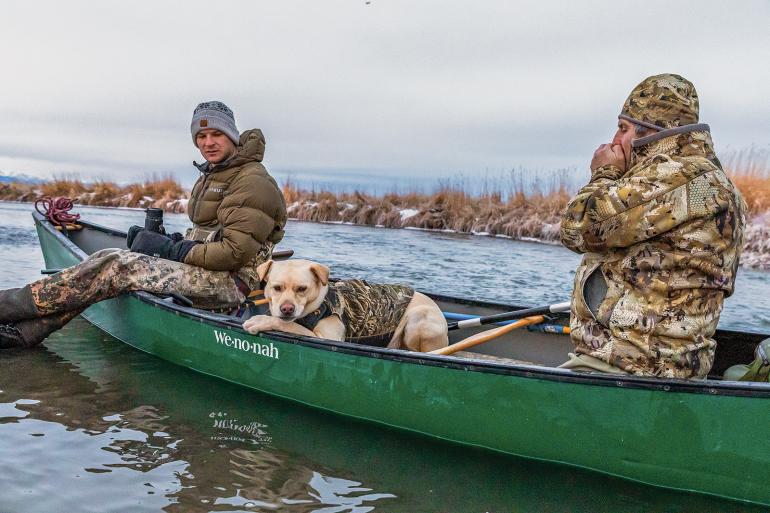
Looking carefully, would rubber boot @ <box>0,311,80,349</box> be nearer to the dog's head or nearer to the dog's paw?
the dog's paw

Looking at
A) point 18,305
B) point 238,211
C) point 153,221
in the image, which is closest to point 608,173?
point 238,211

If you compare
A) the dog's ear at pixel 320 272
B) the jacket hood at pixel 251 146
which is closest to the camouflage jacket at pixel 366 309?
the dog's ear at pixel 320 272

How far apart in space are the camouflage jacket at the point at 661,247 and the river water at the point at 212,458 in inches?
32.0

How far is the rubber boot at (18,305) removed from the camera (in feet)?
20.7

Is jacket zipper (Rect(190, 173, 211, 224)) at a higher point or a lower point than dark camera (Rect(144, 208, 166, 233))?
higher

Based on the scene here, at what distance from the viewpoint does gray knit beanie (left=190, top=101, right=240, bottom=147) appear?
6203mm

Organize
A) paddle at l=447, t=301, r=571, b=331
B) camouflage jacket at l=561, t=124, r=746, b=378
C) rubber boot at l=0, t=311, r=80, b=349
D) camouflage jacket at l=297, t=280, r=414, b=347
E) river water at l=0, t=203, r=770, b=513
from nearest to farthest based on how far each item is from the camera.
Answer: camouflage jacket at l=561, t=124, r=746, b=378, river water at l=0, t=203, r=770, b=513, camouflage jacket at l=297, t=280, r=414, b=347, paddle at l=447, t=301, r=571, b=331, rubber boot at l=0, t=311, r=80, b=349

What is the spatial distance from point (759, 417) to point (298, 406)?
120 inches

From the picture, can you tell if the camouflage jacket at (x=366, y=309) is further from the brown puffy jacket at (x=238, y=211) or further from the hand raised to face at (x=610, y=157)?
the hand raised to face at (x=610, y=157)

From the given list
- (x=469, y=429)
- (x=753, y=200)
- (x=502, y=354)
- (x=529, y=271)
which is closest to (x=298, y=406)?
(x=469, y=429)

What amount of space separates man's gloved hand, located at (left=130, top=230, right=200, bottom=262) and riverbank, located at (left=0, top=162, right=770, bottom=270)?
43.2ft

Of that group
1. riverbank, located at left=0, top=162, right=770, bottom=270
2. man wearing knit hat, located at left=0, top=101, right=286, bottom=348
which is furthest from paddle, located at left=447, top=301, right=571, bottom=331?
riverbank, located at left=0, top=162, right=770, bottom=270

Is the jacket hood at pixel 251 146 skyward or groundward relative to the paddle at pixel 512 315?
skyward

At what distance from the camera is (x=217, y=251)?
19.8ft
